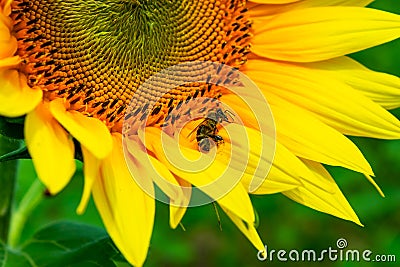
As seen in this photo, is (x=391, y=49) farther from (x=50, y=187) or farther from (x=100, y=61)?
(x=50, y=187)

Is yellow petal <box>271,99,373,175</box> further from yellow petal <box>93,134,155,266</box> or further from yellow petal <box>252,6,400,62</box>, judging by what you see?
yellow petal <box>93,134,155,266</box>

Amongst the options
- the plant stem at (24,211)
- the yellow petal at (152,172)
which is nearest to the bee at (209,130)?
the yellow petal at (152,172)

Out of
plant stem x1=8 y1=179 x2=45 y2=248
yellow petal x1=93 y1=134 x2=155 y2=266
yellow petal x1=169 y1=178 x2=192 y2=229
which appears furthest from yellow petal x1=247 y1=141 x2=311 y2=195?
plant stem x1=8 y1=179 x2=45 y2=248

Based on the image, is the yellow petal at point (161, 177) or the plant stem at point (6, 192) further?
the plant stem at point (6, 192)

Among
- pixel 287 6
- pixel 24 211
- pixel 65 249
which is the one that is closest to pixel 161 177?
pixel 65 249

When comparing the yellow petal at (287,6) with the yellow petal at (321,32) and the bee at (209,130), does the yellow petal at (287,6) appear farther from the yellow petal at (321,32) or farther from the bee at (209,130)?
the bee at (209,130)

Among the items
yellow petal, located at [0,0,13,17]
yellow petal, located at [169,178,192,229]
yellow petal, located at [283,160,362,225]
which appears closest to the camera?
yellow petal, located at [169,178,192,229]

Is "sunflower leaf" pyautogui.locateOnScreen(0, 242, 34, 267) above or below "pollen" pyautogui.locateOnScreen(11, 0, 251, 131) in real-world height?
below
